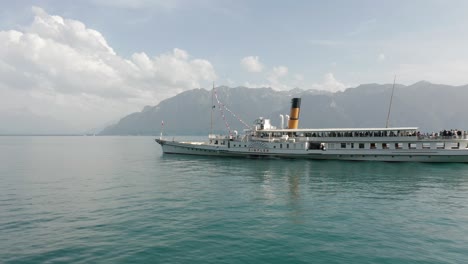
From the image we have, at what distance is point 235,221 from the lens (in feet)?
66.2

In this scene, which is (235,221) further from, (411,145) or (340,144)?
(411,145)

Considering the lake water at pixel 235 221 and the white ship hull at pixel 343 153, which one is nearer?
the lake water at pixel 235 221

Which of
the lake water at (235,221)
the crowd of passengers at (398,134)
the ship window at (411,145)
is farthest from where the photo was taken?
the ship window at (411,145)

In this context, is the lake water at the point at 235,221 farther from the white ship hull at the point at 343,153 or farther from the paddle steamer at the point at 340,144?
the paddle steamer at the point at 340,144

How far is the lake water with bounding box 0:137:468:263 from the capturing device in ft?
49.6

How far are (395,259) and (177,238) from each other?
11978mm

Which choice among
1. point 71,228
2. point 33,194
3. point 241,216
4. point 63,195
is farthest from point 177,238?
point 33,194

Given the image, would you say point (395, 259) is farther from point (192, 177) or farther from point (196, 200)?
point (192, 177)

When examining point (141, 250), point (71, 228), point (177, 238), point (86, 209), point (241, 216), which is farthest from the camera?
point (86, 209)

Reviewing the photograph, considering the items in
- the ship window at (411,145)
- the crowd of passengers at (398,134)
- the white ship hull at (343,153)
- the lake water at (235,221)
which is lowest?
the lake water at (235,221)

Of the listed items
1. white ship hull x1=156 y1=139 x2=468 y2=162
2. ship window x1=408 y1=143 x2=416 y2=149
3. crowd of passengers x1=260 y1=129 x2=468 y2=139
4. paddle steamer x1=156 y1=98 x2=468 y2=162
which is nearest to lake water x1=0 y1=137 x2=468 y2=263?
white ship hull x1=156 y1=139 x2=468 y2=162

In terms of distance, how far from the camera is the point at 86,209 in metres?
→ 23.7

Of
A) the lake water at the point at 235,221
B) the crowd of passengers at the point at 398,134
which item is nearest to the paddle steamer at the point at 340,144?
the crowd of passengers at the point at 398,134

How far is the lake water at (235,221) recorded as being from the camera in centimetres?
1511
